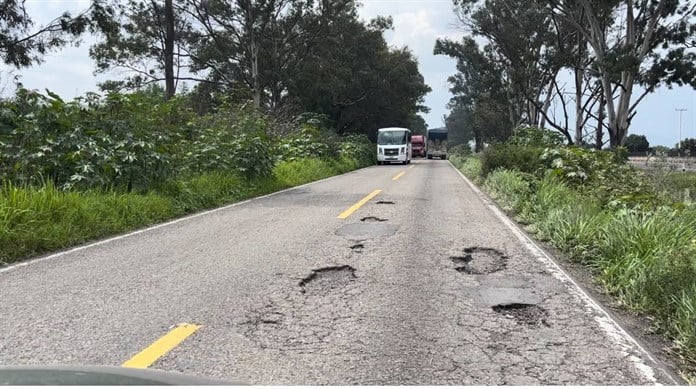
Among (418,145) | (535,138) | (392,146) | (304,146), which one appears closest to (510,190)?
(535,138)

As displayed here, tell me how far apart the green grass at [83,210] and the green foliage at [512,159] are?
835 cm

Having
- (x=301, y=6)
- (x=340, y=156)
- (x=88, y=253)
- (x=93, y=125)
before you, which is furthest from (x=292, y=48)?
(x=88, y=253)

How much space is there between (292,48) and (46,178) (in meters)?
26.8

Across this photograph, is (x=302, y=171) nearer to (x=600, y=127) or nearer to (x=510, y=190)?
(x=510, y=190)

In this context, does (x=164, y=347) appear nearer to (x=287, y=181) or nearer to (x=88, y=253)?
(x=88, y=253)

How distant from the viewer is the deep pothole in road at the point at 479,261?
6.11 metres

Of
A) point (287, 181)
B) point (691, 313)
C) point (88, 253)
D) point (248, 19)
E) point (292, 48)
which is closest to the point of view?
point (691, 313)

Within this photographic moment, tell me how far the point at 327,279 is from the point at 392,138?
117ft

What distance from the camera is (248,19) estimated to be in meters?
29.6

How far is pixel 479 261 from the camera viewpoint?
21.4 ft

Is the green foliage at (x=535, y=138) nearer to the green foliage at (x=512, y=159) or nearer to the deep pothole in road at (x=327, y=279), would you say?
the green foliage at (x=512, y=159)

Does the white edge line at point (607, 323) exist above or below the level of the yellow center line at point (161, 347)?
below

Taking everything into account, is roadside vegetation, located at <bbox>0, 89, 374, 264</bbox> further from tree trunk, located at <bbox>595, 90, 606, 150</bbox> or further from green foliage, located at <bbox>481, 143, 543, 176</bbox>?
tree trunk, located at <bbox>595, 90, 606, 150</bbox>

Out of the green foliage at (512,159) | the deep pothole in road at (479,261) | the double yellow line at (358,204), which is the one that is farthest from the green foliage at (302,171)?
the deep pothole in road at (479,261)
